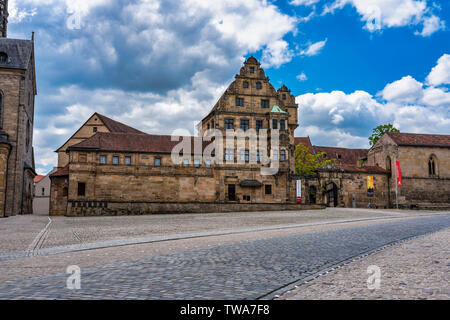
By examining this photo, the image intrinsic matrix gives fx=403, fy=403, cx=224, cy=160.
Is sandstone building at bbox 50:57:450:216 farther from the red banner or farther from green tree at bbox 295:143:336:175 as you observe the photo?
green tree at bbox 295:143:336:175

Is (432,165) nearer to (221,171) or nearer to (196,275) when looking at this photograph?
(221,171)

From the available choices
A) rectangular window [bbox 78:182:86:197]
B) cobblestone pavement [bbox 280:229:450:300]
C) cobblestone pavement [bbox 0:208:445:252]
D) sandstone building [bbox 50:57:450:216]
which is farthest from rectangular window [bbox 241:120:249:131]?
cobblestone pavement [bbox 280:229:450:300]

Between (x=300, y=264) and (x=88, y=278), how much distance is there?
447 cm

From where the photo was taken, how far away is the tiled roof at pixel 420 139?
58.6 meters

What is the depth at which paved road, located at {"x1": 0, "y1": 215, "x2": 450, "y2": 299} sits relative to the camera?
20.1 ft

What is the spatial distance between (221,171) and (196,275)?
4109 centimetres

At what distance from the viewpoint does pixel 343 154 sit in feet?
245

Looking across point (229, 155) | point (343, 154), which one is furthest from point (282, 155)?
point (343, 154)

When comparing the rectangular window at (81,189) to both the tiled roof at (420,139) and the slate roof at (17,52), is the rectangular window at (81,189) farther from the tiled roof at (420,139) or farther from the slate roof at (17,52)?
the tiled roof at (420,139)

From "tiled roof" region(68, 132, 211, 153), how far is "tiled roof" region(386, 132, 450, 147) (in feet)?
94.7

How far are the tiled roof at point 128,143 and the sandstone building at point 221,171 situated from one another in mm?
111

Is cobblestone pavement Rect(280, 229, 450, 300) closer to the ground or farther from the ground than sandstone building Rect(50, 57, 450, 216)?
closer to the ground

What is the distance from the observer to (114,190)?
45.5 metres
